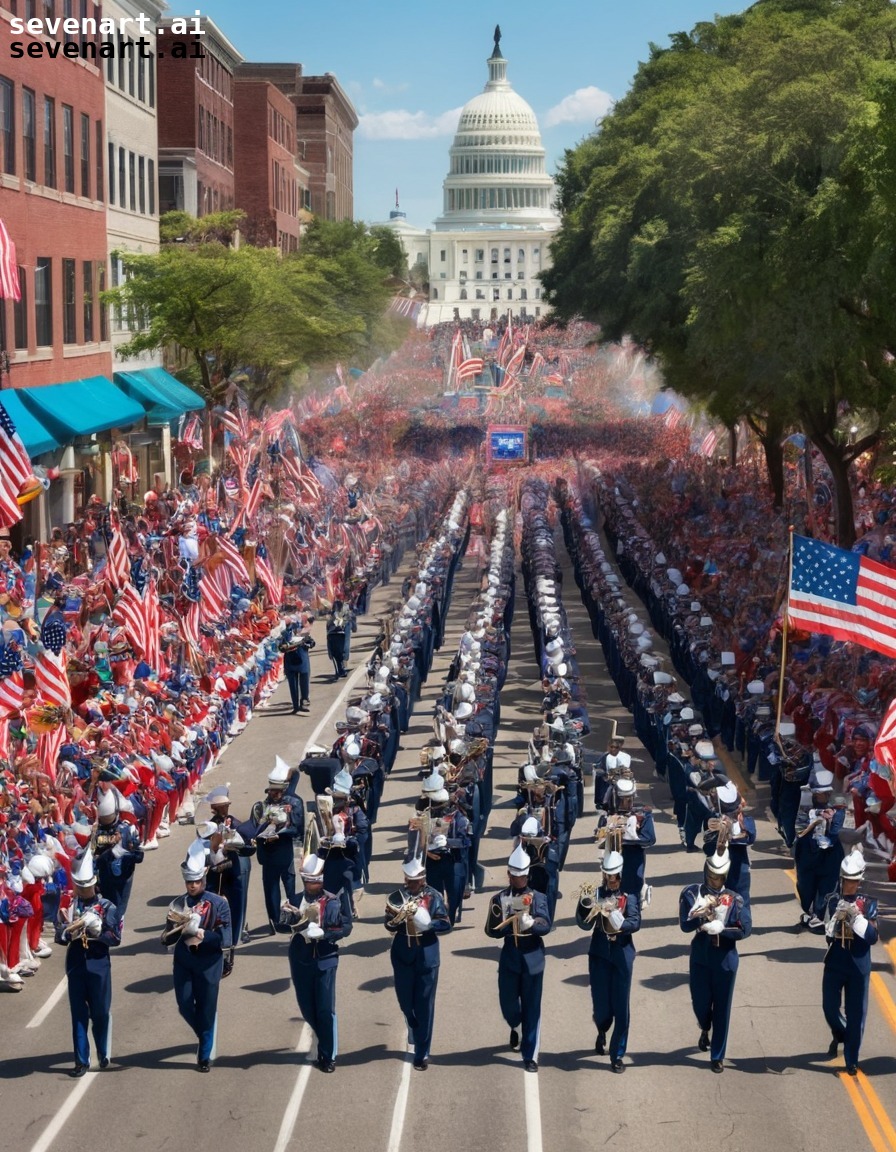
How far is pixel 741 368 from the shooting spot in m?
33.6

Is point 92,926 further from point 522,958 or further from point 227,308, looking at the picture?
point 227,308

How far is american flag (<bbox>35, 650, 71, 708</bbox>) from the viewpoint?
1756 cm

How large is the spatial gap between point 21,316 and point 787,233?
45.7 feet

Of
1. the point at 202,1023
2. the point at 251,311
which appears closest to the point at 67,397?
the point at 251,311

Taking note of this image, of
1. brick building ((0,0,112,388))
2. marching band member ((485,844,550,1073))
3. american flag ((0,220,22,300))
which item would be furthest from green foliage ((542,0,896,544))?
marching band member ((485,844,550,1073))

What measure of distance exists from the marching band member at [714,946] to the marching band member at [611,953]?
0.42 metres

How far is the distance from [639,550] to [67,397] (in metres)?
11.6

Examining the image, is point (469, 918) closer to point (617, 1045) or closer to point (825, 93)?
point (617, 1045)

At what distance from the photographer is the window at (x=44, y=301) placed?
119 ft

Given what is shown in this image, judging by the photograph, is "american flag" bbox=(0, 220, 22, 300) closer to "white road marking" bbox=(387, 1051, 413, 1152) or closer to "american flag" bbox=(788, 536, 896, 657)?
"american flag" bbox=(788, 536, 896, 657)

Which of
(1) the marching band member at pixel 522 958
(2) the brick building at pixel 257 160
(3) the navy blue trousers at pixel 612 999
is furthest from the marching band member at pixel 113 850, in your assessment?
(2) the brick building at pixel 257 160

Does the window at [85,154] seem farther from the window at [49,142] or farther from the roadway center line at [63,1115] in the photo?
the roadway center line at [63,1115]

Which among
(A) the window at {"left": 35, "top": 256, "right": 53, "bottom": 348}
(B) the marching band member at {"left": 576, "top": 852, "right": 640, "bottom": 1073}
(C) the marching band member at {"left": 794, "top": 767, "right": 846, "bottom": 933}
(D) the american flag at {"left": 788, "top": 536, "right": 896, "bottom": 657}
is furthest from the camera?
(A) the window at {"left": 35, "top": 256, "right": 53, "bottom": 348}

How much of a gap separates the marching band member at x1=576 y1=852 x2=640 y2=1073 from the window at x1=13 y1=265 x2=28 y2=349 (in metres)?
23.7
